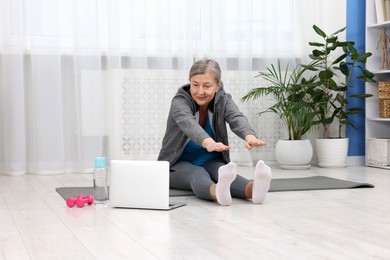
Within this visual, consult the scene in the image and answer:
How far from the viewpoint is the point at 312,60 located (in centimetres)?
449

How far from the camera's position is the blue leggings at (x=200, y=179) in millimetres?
2678

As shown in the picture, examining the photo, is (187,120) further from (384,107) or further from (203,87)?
(384,107)

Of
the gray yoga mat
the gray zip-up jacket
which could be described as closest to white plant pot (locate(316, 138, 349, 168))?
the gray yoga mat

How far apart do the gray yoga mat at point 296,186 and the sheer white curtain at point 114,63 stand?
88cm

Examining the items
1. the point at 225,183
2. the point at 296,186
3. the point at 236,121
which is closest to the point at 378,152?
the point at 296,186

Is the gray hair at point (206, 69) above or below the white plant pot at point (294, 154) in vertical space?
above

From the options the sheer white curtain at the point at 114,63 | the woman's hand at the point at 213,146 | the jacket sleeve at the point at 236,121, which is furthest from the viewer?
the sheer white curtain at the point at 114,63

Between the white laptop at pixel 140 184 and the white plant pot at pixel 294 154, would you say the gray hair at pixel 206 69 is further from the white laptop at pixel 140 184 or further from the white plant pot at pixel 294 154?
the white plant pot at pixel 294 154

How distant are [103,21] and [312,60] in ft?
4.93

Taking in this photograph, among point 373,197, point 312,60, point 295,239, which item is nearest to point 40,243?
point 295,239

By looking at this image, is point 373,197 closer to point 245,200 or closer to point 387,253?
point 245,200

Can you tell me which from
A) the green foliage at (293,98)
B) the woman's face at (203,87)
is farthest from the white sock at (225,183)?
the green foliage at (293,98)

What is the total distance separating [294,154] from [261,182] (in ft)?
5.57

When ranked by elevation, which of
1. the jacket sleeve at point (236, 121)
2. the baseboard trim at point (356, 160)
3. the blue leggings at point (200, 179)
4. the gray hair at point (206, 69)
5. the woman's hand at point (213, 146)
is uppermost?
the gray hair at point (206, 69)
